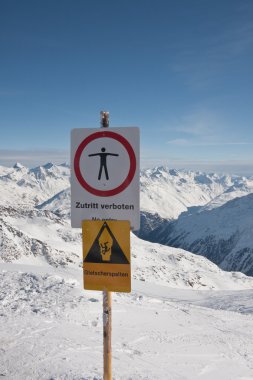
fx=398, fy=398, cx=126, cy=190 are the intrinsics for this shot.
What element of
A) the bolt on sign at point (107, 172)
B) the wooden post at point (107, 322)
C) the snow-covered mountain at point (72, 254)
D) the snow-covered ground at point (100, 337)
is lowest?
the snow-covered mountain at point (72, 254)

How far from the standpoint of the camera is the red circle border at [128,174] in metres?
6.30

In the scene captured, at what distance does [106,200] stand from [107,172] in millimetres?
453

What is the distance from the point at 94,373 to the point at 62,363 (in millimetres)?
1024

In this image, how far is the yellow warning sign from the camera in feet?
21.2

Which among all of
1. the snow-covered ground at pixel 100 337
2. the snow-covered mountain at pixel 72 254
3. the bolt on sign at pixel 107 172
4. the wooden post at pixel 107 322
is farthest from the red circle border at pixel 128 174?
the snow-covered mountain at pixel 72 254

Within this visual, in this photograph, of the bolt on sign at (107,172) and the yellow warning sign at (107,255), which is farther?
the yellow warning sign at (107,255)

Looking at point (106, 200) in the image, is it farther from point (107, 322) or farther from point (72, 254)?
point (72, 254)

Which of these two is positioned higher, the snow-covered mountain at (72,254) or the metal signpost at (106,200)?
the metal signpost at (106,200)

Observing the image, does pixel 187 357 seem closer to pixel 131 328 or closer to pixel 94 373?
pixel 131 328

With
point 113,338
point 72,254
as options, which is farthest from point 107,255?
point 72,254

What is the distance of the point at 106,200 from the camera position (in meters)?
6.43

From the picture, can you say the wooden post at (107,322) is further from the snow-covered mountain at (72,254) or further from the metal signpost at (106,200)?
the snow-covered mountain at (72,254)

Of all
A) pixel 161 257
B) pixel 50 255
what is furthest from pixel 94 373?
pixel 161 257

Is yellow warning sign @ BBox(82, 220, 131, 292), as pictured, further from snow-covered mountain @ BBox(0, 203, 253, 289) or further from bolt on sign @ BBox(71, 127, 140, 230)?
snow-covered mountain @ BBox(0, 203, 253, 289)
